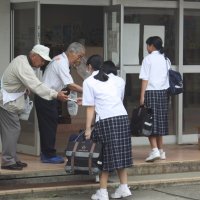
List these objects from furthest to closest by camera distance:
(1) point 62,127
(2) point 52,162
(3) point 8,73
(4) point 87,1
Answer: (1) point 62,127 → (4) point 87,1 → (2) point 52,162 → (3) point 8,73

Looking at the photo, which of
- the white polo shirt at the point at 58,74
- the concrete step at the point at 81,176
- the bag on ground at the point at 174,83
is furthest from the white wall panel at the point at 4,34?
the bag on ground at the point at 174,83

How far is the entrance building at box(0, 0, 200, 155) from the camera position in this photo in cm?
945

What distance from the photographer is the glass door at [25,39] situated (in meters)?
9.29

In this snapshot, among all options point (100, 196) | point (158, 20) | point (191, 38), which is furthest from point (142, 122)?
point (191, 38)

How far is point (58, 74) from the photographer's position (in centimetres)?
Answer: 855

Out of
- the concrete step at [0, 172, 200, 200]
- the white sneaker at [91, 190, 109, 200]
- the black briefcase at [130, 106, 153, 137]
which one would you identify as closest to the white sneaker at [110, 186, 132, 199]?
the white sneaker at [91, 190, 109, 200]

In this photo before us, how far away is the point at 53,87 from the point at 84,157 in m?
1.69

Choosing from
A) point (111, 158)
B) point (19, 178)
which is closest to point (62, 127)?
point (19, 178)

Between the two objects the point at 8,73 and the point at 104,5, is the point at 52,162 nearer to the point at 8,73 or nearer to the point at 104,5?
the point at 8,73

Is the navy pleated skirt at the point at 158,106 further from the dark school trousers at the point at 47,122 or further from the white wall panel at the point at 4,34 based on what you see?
the white wall panel at the point at 4,34

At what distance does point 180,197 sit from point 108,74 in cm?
188

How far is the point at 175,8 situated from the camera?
10586 mm

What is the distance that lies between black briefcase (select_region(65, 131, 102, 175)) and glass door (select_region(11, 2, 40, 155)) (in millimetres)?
2070

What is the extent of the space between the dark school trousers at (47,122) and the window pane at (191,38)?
310 centimetres
